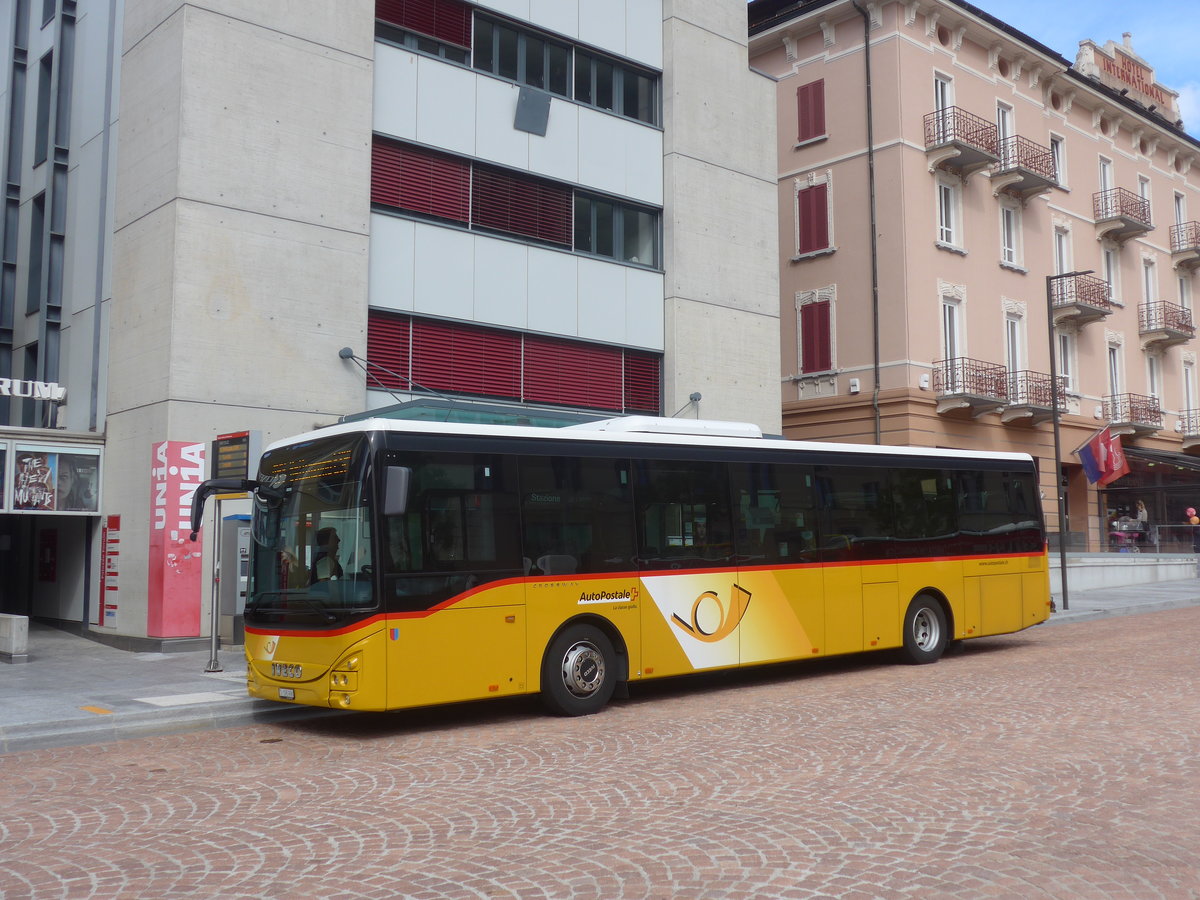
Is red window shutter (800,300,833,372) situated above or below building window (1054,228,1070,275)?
below

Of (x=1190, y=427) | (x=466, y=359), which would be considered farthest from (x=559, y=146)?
(x=1190, y=427)

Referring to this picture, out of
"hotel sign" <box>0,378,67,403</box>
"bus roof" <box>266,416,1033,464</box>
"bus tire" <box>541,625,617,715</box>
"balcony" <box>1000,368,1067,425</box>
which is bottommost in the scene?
"bus tire" <box>541,625,617,715</box>

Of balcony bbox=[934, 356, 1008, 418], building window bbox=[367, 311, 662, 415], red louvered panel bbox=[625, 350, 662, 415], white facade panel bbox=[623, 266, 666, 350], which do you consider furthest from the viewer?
balcony bbox=[934, 356, 1008, 418]

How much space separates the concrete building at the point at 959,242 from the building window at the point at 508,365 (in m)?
9.73

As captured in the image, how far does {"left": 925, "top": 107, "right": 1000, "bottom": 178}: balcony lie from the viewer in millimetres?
30812

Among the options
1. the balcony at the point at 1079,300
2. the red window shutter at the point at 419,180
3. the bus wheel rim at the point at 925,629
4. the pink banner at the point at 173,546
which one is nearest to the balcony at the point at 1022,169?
the balcony at the point at 1079,300

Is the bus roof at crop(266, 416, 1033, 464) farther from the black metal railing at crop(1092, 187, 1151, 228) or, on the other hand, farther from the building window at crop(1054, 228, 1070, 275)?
the black metal railing at crop(1092, 187, 1151, 228)

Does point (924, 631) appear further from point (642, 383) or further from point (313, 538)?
point (642, 383)

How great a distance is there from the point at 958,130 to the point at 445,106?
671 inches

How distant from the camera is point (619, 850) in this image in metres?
6.04

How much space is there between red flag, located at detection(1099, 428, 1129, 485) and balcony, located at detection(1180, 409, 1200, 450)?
23.1 ft

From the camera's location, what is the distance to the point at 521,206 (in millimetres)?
21469

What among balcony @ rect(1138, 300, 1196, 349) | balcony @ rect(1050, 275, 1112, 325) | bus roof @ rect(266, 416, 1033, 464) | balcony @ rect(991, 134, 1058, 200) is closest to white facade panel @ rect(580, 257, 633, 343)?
bus roof @ rect(266, 416, 1033, 464)

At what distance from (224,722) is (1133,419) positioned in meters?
33.8
